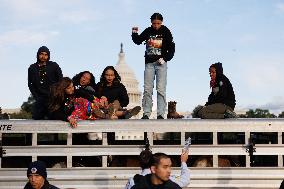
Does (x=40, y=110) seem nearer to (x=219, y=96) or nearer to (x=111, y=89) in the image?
(x=111, y=89)

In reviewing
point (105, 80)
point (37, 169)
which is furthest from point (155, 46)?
point (37, 169)

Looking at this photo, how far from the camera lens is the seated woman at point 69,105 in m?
7.14

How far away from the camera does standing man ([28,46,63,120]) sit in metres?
7.87

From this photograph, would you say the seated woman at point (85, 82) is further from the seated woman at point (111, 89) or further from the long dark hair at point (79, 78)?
the seated woman at point (111, 89)

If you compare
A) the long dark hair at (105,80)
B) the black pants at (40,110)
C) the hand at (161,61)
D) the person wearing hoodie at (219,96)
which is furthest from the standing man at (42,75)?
the person wearing hoodie at (219,96)

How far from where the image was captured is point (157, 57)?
337 inches

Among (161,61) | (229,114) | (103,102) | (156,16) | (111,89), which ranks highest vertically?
(156,16)

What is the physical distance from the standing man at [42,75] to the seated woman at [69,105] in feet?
1.48

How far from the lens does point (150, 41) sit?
8.63 metres

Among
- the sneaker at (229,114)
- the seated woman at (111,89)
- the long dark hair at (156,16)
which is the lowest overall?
the sneaker at (229,114)

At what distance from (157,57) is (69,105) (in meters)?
1.75

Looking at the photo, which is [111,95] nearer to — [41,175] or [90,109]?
[90,109]

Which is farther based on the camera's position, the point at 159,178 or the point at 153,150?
the point at 153,150

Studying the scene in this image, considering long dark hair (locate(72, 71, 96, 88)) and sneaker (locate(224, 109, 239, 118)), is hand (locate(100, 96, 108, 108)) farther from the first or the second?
sneaker (locate(224, 109, 239, 118))
